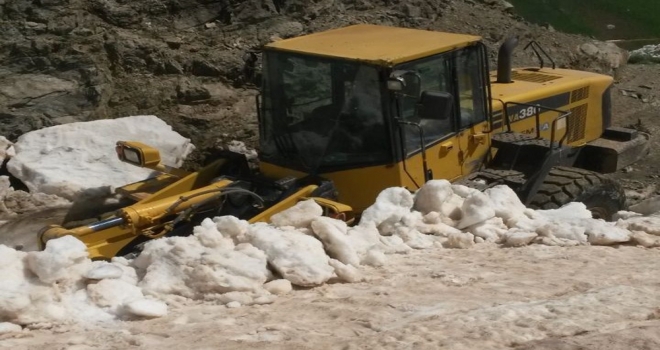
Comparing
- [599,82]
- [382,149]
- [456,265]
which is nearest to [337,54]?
[382,149]

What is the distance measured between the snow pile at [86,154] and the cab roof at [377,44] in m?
3.68

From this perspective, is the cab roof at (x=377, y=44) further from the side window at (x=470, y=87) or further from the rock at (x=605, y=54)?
the rock at (x=605, y=54)

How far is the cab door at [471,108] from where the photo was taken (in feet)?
25.3

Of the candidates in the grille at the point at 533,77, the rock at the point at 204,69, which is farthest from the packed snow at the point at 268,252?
the rock at the point at 204,69

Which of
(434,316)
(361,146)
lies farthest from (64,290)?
(361,146)

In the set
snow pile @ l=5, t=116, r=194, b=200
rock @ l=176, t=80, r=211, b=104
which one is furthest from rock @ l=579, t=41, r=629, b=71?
snow pile @ l=5, t=116, r=194, b=200

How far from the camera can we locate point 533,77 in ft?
32.4

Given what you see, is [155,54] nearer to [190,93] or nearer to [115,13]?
[190,93]

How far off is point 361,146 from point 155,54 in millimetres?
6965

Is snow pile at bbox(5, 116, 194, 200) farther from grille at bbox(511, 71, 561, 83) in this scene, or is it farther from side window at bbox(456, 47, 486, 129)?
side window at bbox(456, 47, 486, 129)

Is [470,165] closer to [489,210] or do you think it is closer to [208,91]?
[489,210]

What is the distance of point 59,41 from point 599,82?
7.32 m

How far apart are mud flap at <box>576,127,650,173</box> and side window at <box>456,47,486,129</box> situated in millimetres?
2081

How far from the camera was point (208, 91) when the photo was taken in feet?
43.4
